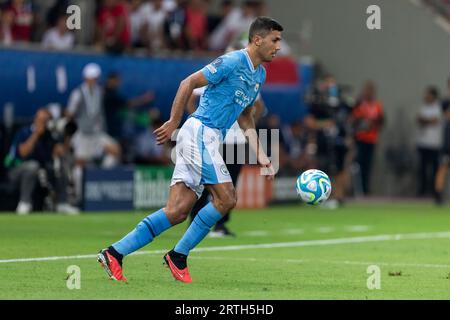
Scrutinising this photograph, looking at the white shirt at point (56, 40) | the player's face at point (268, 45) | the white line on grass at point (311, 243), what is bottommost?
the white line on grass at point (311, 243)

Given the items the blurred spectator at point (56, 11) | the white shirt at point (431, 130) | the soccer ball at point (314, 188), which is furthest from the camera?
the white shirt at point (431, 130)

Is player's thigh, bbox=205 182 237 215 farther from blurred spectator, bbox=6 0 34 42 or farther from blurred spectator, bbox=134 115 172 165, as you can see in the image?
blurred spectator, bbox=6 0 34 42

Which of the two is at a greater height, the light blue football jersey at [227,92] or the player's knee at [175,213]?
the light blue football jersey at [227,92]

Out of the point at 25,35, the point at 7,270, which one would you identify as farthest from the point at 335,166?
the point at 7,270

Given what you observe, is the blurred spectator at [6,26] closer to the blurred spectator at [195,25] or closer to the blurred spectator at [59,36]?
the blurred spectator at [59,36]

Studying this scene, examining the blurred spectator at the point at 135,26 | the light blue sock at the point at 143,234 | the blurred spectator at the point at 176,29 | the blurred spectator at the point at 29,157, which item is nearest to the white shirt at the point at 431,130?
the blurred spectator at the point at 176,29

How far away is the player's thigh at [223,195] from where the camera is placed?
38.1 feet

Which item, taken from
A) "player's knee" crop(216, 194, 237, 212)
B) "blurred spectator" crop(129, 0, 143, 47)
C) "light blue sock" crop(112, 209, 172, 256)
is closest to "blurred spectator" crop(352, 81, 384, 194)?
"blurred spectator" crop(129, 0, 143, 47)

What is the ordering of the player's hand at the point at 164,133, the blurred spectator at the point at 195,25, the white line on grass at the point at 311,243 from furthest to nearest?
1. the blurred spectator at the point at 195,25
2. the white line on grass at the point at 311,243
3. the player's hand at the point at 164,133

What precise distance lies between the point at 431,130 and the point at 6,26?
11.7m

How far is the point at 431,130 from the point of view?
3038cm

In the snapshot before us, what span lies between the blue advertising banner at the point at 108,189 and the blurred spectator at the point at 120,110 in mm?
1800

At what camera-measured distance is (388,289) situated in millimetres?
11312

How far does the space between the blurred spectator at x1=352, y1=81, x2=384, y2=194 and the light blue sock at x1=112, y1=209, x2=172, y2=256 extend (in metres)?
18.3
